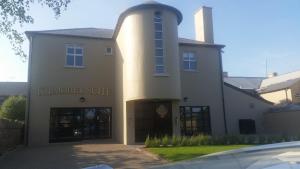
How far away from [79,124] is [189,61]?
925cm

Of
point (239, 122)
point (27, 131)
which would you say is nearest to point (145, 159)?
point (27, 131)

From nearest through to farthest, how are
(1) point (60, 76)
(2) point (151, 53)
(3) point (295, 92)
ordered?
(2) point (151, 53) → (1) point (60, 76) → (3) point (295, 92)

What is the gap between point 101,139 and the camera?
22.9m

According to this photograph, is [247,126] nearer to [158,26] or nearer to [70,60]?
[158,26]

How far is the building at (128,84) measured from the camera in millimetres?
20297

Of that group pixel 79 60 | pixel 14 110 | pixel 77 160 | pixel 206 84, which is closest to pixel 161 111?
pixel 206 84

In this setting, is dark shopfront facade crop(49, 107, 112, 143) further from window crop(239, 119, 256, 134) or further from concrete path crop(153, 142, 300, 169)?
concrete path crop(153, 142, 300, 169)

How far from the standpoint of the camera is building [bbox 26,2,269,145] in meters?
20.3

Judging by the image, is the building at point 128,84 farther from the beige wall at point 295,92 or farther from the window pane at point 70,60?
the beige wall at point 295,92

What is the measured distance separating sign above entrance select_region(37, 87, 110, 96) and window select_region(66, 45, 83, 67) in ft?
5.77

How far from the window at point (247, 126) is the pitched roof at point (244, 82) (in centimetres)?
1844

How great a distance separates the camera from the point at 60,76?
75.0 ft

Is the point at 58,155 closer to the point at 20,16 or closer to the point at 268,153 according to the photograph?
the point at 20,16

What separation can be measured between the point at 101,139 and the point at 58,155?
721 cm
